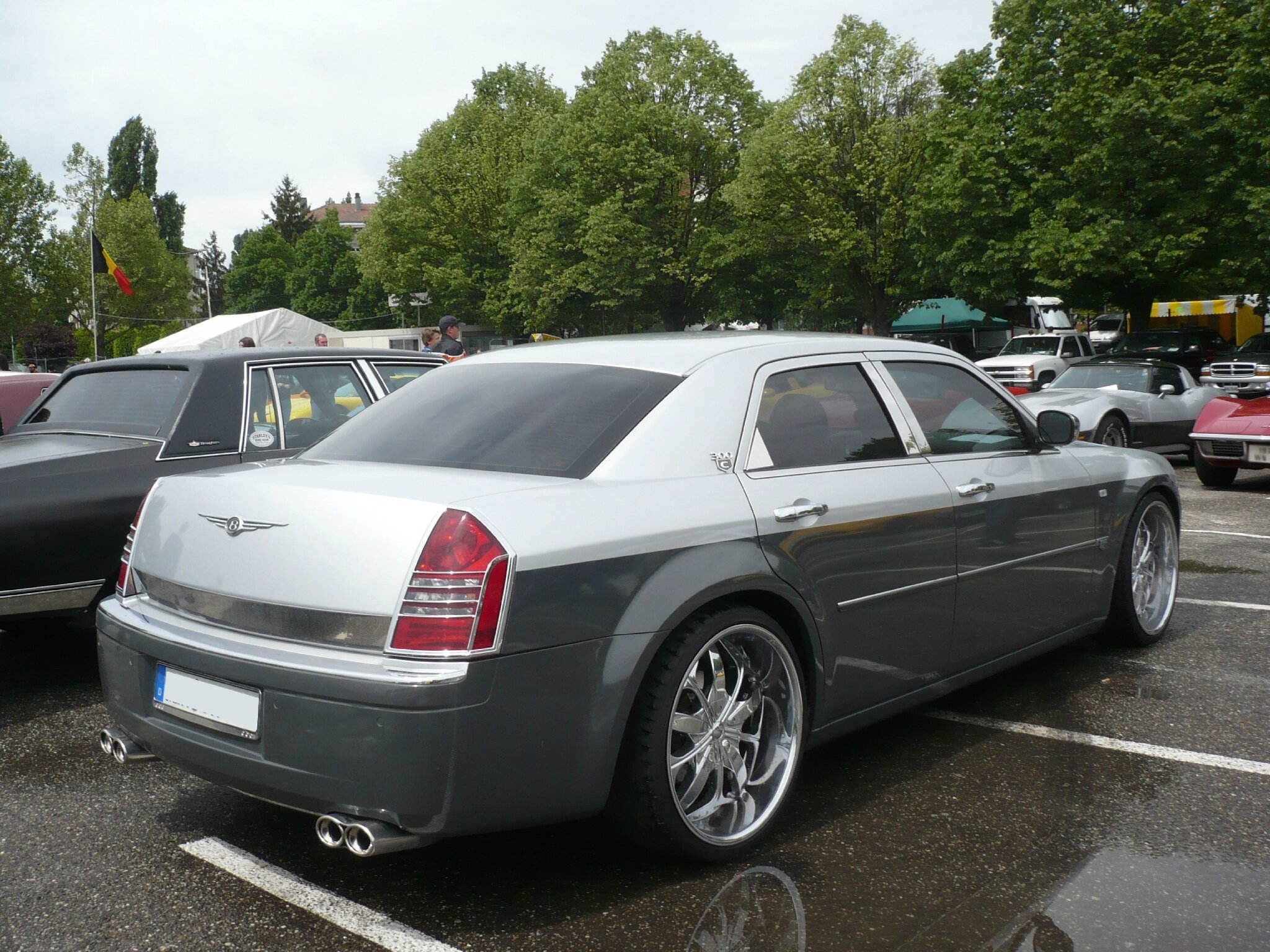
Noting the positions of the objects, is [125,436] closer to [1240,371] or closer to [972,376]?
[972,376]

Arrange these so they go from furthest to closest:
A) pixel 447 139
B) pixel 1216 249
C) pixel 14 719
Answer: pixel 447 139 < pixel 1216 249 < pixel 14 719

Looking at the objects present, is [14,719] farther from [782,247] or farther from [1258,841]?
[782,247]

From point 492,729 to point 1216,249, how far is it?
27.8m

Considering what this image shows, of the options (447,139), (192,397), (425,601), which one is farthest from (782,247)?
(425,601)

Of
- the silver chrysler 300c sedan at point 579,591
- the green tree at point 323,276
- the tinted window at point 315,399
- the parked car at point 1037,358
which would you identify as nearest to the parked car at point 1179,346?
the parked car at point 1037,358

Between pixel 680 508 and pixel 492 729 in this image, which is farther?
pixel 680 508

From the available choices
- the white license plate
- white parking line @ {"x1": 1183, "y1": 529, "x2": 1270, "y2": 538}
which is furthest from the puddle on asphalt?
the white license plate

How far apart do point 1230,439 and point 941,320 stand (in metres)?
32.4

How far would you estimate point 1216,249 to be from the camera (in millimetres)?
26469

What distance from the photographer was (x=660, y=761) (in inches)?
121

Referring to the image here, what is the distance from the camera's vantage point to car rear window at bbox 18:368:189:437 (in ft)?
18.8

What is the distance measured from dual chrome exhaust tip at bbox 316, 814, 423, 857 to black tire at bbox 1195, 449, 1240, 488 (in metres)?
11.6

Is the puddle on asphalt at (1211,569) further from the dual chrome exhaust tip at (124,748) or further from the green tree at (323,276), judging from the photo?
the green tree at (323,276)

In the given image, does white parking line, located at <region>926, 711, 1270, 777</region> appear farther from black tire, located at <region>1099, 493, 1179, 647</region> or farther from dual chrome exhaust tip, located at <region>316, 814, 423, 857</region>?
dual chrome exhaust tip, located at <region>316, 814, 423, 857</region>
